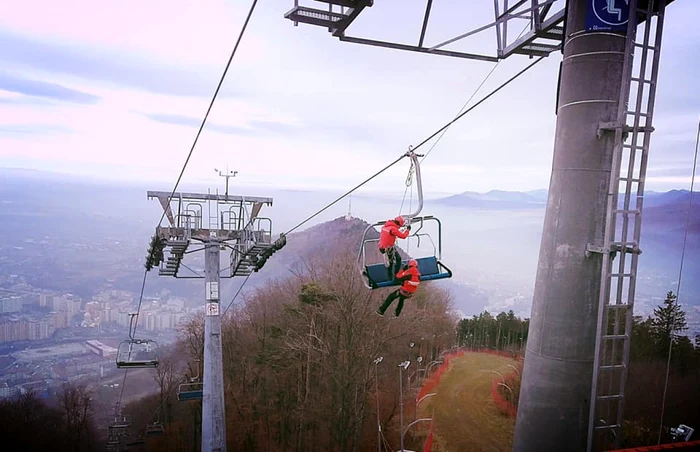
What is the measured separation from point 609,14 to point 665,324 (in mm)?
23296

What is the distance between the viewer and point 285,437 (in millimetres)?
21281

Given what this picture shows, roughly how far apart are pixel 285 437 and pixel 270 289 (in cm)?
817

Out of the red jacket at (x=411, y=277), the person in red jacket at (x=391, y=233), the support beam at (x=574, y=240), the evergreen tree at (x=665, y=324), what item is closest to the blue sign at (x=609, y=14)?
the support beam at (x=574, y=240)

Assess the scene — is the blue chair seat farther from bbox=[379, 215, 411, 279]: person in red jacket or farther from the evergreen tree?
the evergreen tree

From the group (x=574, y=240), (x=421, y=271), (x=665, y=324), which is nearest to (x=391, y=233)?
(x=421, y=271)

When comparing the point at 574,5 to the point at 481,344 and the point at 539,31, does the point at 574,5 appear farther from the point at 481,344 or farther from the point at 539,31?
the point at 481,344

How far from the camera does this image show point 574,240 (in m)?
4.00

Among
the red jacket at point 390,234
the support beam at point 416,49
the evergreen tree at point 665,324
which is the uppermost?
the support beam at point 416,49

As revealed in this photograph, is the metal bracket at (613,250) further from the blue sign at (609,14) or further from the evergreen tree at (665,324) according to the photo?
the evergreen tree at (665,324)

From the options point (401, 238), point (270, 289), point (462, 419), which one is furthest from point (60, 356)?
point (401, 238)

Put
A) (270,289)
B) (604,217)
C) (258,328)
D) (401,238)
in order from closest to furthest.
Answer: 1. (604,217)
2. (401,238)
3. (258,328)
4. (270,289)

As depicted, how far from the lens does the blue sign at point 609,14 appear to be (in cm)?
389

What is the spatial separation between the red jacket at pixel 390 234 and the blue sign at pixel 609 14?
2.39 meters

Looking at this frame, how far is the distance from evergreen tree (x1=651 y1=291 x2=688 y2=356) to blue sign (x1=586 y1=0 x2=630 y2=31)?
19.9 meters
